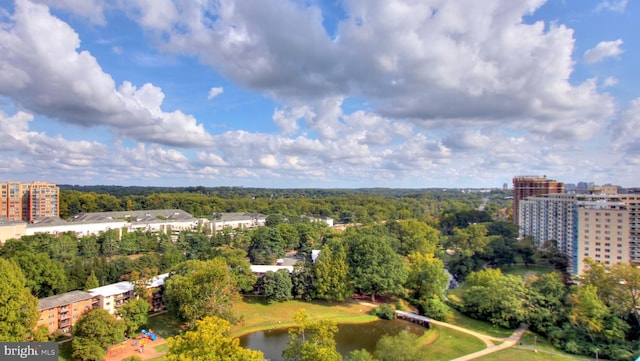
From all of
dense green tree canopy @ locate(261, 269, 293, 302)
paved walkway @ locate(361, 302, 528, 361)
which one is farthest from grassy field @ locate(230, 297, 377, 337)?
paved walkway @ locate(361, 302, 528, 361)

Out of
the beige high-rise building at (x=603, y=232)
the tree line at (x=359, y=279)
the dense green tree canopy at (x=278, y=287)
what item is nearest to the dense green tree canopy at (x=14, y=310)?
the tree line at (x=359, y=279)

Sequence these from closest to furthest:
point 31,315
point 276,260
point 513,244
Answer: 1. point 31,315
2. point 276,260
3. point 513,244

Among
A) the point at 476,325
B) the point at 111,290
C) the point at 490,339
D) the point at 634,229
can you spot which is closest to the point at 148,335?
the point at 111,290

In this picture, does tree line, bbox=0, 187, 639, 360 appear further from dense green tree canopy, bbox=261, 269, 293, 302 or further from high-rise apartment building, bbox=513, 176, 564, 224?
high-rise apartment building, bbox=513, 176, 564, 224

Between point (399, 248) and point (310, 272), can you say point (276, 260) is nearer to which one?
point (310, 272)

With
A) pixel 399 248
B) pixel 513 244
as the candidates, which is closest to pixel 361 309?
pixel 399 248

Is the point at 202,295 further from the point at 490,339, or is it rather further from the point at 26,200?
the point at 26,200
